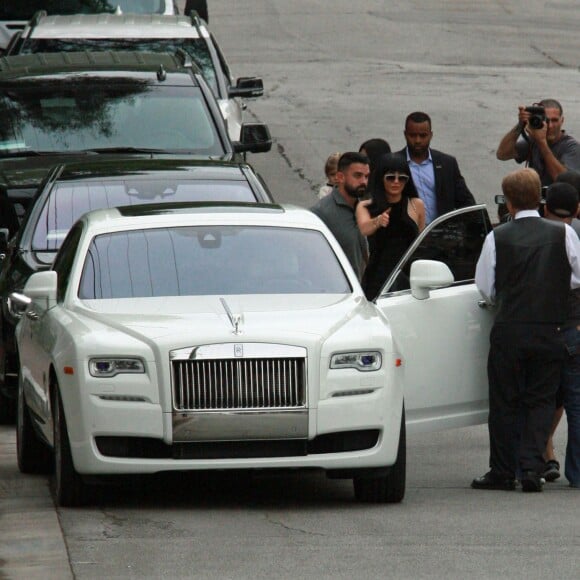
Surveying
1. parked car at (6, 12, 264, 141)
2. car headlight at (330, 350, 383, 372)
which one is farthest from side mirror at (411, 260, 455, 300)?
parked car at (6, 12, 264, 141)

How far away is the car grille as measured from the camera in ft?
28.0

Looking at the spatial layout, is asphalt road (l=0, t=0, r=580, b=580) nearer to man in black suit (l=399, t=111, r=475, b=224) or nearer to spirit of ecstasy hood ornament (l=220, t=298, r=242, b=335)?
spirit of ecstasy hood ornament (l=220, t=298, r=242, b=335)

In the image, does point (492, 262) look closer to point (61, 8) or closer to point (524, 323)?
point (524, 323)

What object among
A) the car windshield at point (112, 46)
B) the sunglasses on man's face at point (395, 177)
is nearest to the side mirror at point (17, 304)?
the sunglasses on man's face at point (395, 177)

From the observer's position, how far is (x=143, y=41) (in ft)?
58.8

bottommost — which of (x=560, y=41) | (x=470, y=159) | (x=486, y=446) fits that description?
(x=560, y=41)

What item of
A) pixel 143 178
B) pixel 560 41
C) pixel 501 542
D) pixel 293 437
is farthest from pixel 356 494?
pixel 560 41

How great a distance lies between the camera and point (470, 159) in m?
23.3

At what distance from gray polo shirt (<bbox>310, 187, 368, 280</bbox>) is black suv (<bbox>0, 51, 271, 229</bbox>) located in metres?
2.00

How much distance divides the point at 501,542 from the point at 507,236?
6.80 ft

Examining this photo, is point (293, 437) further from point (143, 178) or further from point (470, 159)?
point (470, 159)

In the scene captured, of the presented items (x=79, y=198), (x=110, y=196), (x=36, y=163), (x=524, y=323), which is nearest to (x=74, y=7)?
(x=36, y=163)

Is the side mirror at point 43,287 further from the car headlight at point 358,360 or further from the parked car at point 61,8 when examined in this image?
the parked car at point 61,8

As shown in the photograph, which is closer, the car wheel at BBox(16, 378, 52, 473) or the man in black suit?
the car wheel at BBox(16, 378, 52, 473)
